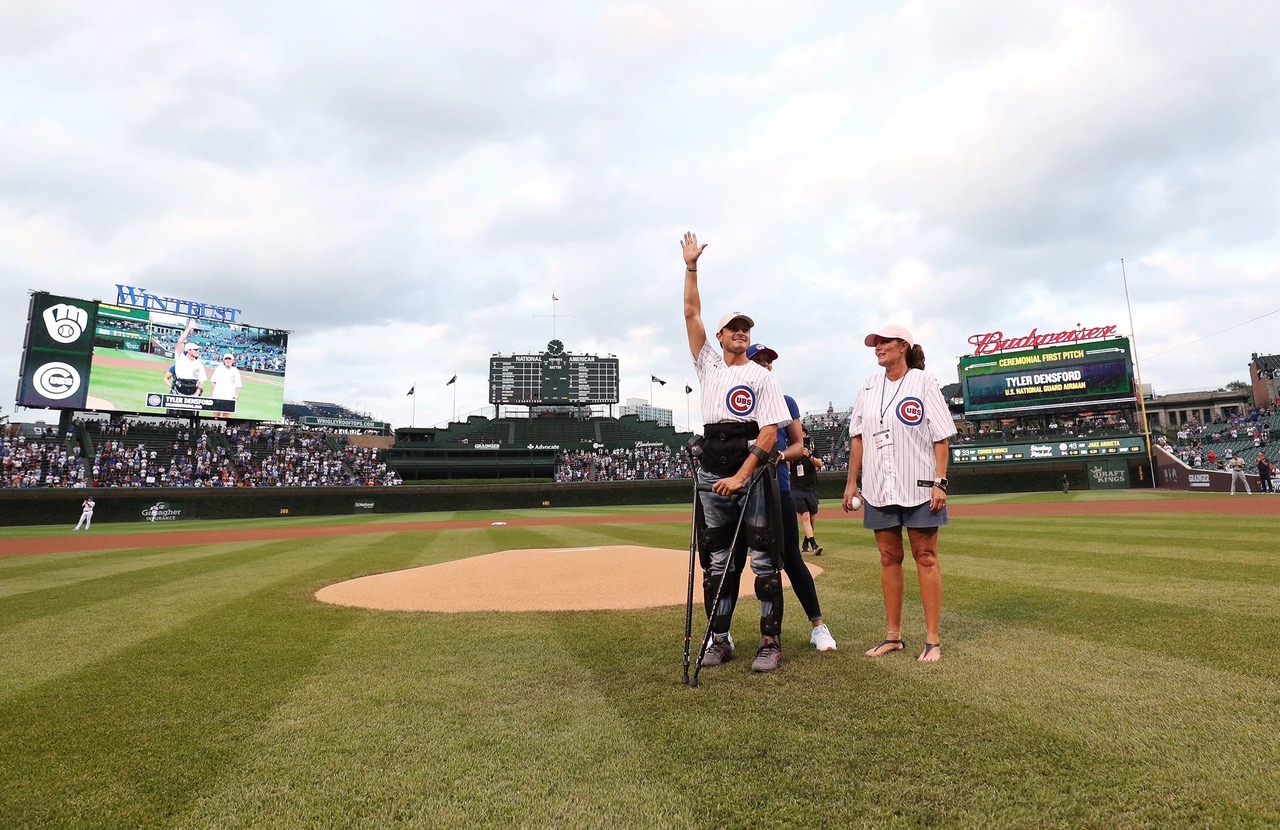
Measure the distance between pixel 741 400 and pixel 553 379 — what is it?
52467mm

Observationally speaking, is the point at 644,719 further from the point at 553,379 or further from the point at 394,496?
the point at 553,379

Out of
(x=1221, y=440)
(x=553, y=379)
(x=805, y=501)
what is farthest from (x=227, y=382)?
(x=1221, y=440)

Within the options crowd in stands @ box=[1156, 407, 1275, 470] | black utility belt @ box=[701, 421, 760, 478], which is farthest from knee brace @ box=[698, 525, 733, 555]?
crowd in stands @ box=[1156, 407, 1275, 470]

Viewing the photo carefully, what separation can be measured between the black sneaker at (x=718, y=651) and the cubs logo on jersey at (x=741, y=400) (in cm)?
144

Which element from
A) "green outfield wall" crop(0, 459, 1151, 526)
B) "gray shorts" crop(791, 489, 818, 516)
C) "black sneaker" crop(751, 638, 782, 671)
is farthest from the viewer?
"green outfield wall" crop(0, 459, 1151, 526)

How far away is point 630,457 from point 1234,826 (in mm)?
50248

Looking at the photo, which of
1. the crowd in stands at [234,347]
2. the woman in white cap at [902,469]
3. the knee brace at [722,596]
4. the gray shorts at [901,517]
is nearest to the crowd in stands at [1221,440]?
the woman in white cap at [902,469]

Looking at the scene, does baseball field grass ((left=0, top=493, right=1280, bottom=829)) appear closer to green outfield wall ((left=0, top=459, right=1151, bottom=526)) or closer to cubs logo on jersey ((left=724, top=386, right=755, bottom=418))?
cubs logo on jersey ((left=724, top=386, right=755, bottom=418))

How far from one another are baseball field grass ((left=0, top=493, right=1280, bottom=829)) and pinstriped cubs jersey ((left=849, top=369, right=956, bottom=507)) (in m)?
1.00

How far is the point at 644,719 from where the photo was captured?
291 cm

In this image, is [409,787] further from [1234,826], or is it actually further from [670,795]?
[1234,826]

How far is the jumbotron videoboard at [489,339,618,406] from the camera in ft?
A: 181

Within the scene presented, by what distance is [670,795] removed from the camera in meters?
2.17

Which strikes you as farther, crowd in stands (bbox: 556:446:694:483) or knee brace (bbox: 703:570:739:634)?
crowd in stands (bbox: 556:446:694:483)
